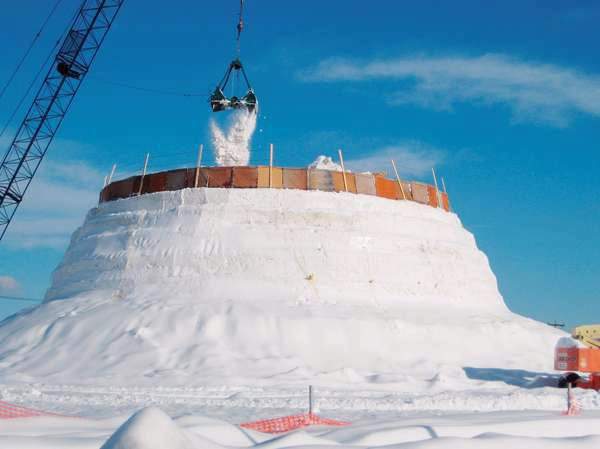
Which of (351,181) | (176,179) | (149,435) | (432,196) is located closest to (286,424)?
(149,435)

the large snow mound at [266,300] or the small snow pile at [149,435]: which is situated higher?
the large snow mound at [266,300]

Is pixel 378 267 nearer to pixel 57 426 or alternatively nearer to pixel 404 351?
pixel 404 351

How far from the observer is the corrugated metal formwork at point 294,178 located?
27766mm

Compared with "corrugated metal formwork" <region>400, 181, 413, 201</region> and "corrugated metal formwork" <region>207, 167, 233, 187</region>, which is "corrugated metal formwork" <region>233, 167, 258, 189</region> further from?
"corrugated metal formwork" <region>400, 181, 413, 201</region>

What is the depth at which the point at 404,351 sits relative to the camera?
23969 mm

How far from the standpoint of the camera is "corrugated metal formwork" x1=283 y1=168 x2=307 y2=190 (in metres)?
27.8

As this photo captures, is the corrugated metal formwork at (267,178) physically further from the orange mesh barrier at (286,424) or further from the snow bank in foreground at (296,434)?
the snow bank in foreground at (296,434)

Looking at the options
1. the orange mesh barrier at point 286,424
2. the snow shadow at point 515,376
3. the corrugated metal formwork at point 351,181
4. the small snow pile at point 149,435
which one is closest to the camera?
the small snow pile at point 149,435

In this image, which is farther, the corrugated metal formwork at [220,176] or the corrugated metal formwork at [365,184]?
the corrugated metal formwork at [365,184]

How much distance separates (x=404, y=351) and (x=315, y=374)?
336 cm

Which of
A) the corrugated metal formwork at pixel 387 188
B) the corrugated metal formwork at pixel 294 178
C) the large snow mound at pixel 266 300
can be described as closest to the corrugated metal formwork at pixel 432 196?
the large snow mound at pixel 266 300

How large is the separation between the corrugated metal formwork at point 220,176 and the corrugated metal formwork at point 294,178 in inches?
75.1

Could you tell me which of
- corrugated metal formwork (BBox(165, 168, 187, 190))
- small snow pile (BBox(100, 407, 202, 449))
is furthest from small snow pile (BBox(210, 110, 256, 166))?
small snow pile (BBox(100, 407, 202, 449))

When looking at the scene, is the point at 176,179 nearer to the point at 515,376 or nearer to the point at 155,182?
the point at 155,182
